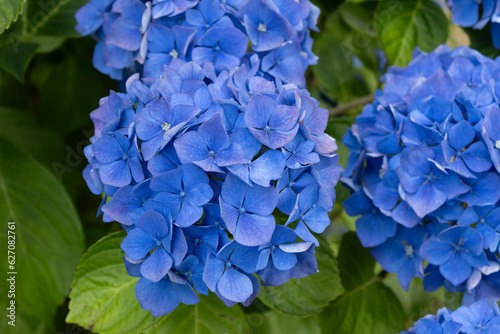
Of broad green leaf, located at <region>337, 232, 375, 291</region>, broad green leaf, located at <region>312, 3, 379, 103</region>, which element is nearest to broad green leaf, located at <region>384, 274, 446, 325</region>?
broad green leaf, located at <region>337, 232, 375, 291</region>

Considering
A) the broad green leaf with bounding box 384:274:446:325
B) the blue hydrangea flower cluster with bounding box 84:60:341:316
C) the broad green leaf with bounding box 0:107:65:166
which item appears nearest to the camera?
the blue hydrangea flower cluster with bounding box 84:60:341:316

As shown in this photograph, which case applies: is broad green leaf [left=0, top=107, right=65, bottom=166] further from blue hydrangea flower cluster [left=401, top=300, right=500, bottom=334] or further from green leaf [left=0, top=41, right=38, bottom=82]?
blue hydrangea flower cluster [left=401, top=300, right=500, bottom=334]

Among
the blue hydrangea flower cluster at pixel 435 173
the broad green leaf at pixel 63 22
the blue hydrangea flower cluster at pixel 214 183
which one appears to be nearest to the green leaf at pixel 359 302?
the blue hydrangea flower cluster at pixel 435 173

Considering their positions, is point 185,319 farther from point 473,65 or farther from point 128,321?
point 473,65

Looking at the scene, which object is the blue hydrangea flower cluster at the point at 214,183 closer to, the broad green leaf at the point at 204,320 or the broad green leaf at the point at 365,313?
the broad green leaf at the point at 204,320

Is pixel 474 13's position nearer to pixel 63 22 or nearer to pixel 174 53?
pixel 174 53
